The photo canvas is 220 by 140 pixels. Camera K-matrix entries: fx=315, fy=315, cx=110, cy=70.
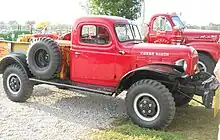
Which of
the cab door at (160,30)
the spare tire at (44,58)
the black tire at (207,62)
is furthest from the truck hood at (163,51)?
the cab door at (160,30)

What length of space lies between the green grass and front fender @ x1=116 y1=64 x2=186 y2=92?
2.32 ft

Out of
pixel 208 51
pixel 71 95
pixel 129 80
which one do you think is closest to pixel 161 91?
pixel 129 80

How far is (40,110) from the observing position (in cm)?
619

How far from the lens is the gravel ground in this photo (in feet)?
16.3

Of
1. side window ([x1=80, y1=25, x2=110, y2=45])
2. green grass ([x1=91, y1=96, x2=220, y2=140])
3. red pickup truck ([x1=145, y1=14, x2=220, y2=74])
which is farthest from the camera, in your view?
red pickup truck ([x1=145, y1=14, x2=220, y2=74])

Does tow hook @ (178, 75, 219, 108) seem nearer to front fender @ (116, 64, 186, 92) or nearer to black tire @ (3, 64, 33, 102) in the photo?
front fender @ (116, 64, 186, 92)

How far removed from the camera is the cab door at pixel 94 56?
19.3 ft

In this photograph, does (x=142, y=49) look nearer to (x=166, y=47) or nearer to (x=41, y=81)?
(x=166, y=47)

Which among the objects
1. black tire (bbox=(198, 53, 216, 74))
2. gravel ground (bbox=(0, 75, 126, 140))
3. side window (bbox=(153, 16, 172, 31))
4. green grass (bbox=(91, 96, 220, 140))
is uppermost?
side window (bbox=(153, 16, 172, 31))

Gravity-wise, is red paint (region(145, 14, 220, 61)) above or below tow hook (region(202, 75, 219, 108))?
above

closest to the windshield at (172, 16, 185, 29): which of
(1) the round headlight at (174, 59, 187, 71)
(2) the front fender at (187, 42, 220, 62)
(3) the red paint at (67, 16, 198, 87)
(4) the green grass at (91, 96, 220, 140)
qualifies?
(2) the front fender at (187, 42, 220, 62)

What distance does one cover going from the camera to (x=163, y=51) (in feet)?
18.3

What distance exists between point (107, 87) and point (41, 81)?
Answer: 1.40 m

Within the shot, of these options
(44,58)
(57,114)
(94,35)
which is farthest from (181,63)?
(44,58)
